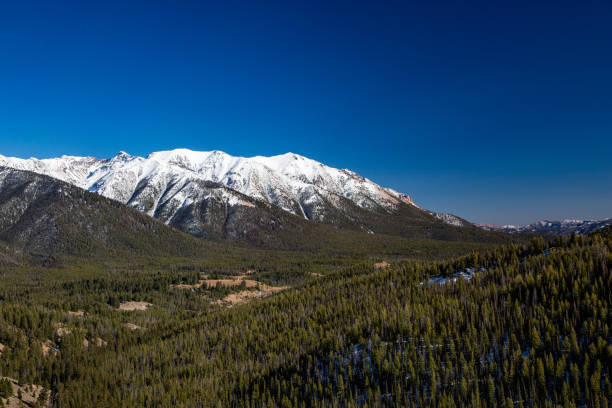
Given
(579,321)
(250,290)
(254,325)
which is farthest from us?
(250,290)

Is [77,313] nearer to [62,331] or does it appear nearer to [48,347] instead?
[62,331]

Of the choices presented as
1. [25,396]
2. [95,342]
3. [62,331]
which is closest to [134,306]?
[95,342]

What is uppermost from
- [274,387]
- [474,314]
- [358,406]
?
[474,314]

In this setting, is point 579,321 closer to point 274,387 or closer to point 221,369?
point 274,387

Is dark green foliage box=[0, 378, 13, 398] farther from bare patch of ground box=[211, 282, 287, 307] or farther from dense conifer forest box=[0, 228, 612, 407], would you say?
bare patch of ground box=[211, 282, 287, 307]

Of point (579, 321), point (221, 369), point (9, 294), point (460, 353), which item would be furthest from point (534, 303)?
point (9, 294)
